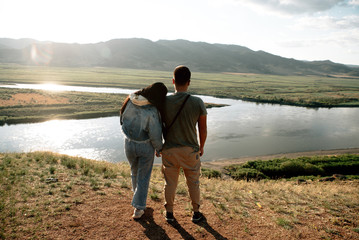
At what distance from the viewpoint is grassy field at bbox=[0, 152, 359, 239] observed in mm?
4566

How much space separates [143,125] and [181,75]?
1078 millimetres

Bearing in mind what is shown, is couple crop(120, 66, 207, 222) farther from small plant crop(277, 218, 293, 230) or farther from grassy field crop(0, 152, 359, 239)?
small plant crop(277, 218, 293, 230)

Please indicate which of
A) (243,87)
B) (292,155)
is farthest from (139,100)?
(243,87)

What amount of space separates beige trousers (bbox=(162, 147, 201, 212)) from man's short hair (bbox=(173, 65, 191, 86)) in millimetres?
1135

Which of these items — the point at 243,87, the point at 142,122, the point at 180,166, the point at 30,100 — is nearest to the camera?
the point at 142,122

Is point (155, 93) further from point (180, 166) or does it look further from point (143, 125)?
point (180, 166)

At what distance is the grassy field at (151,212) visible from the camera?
4.57m

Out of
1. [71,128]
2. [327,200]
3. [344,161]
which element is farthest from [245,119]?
[327,200]

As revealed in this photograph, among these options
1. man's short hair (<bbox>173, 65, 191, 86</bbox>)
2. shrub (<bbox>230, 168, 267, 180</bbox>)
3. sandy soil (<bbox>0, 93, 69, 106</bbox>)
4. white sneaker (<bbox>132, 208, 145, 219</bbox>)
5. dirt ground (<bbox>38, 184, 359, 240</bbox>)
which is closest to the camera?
man's short hair (<bbox>173, 65, 191, 86</bbox>)

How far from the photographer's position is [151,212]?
17.2 ft

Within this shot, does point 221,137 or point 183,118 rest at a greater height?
point 183,118

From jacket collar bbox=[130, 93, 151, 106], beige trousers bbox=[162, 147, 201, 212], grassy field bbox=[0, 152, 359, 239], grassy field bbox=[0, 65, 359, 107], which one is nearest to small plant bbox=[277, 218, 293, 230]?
grassy field bbox=[0, 152, 359, 239]

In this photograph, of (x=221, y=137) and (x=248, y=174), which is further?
(x=221, y=137)

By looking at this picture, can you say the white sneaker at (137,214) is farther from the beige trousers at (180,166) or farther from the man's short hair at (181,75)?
the man's short hair at (181,75)
